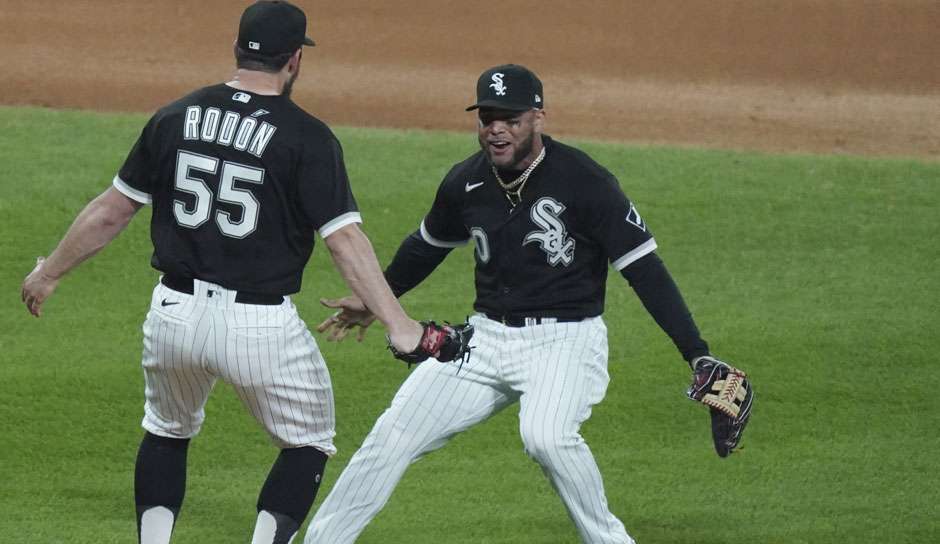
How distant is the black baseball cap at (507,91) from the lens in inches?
184

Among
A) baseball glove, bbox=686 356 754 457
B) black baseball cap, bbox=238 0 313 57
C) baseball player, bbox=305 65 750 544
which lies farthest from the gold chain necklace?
black baseball cap, bbox=238 0 313 57

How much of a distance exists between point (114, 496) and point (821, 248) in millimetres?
4839

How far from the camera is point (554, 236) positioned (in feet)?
15.4

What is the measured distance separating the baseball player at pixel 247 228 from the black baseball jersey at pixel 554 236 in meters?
0.60

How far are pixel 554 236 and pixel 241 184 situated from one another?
1.10 m

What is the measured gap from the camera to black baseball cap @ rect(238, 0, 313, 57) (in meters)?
4.20

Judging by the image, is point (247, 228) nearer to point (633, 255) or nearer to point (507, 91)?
point (507, 91)

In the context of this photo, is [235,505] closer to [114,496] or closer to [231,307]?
[114,496]

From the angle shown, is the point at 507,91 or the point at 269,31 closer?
the point at 269,31

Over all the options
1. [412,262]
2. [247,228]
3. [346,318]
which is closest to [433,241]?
[412,262]

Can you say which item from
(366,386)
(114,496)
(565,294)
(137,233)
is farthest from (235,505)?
(137,233)

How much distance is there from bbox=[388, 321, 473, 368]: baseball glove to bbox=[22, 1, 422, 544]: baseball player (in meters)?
0.04

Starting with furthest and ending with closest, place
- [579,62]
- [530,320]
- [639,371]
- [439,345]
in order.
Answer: [579,62]
[639,371]
[530,320]
[439,345]

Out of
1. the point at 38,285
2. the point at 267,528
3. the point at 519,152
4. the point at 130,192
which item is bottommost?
the point at 267,528
